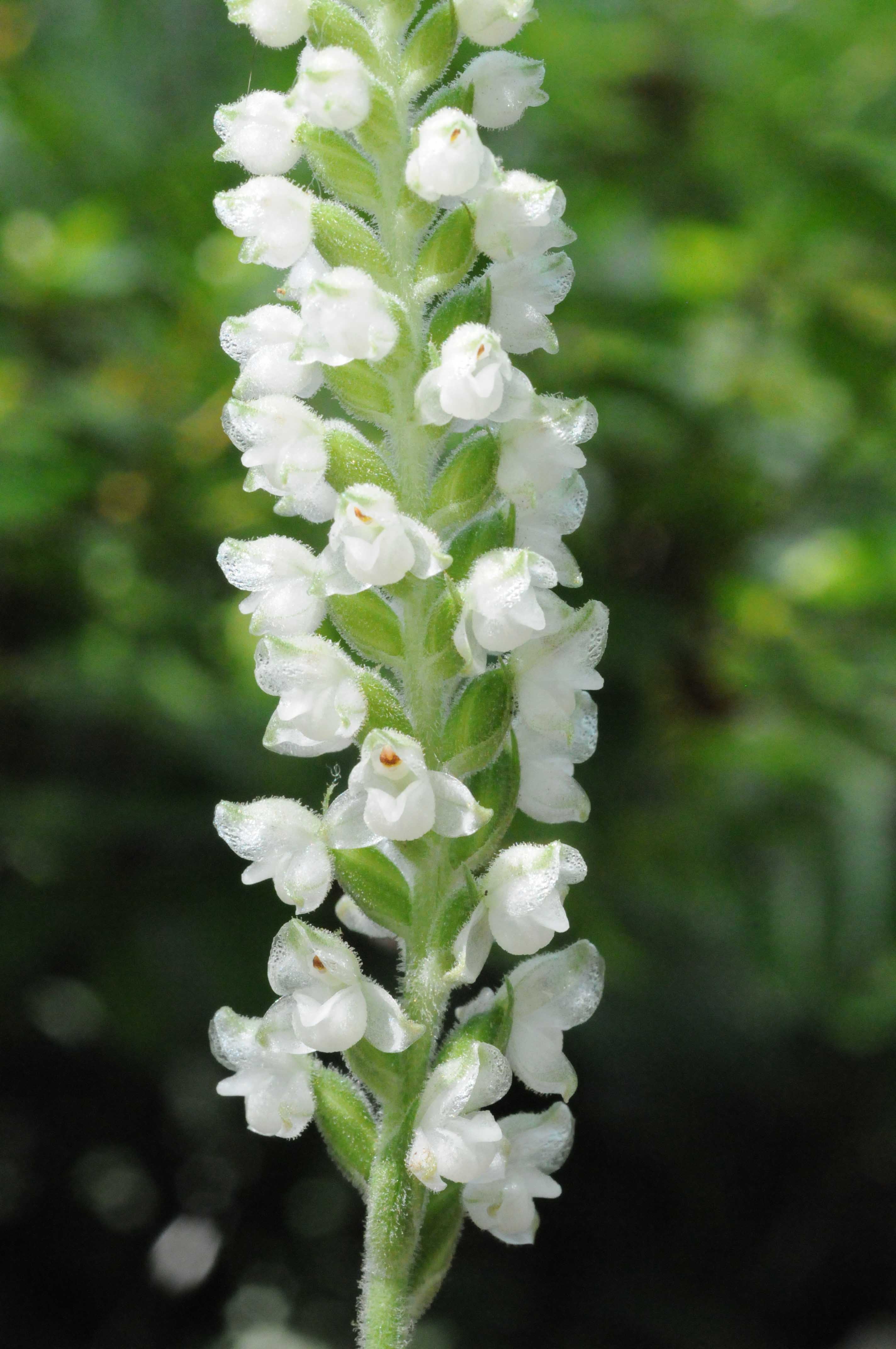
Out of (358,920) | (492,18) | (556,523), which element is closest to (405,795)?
(358,920)

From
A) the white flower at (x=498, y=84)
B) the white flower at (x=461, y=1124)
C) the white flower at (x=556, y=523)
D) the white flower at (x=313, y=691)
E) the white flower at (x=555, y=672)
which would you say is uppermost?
the white flower at (x=498, y=84)

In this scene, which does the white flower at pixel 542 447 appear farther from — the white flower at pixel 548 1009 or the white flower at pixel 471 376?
the white flower at pixel 548 1009

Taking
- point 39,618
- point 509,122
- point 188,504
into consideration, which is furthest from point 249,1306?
point 509,122

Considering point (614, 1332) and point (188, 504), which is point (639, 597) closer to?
point (188, 504)

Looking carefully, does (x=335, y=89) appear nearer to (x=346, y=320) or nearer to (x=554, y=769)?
(x=346, y=320)

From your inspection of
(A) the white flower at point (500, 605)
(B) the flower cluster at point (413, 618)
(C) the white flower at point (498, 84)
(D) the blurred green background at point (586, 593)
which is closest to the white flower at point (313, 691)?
(B) the flower cluster at point (413, 618)

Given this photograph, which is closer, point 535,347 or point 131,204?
point 535,347

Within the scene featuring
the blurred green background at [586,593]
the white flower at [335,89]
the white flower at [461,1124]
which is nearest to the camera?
the white flower at [461,1124]
